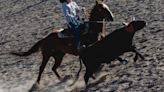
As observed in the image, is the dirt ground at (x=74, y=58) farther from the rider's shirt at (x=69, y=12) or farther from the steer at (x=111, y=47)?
the rider's shirt at (x=69, y=12)

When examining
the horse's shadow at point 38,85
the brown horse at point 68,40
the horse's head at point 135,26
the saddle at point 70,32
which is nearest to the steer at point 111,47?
the horse's head at point 135,26

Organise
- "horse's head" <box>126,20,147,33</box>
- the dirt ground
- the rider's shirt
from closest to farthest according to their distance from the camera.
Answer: "horse's head" <box>126,20,147,33</box> → the dirt ground → the rider's shirt

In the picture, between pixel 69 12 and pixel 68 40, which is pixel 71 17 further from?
pixel 68 40

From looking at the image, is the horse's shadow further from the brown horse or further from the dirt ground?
the brown horse

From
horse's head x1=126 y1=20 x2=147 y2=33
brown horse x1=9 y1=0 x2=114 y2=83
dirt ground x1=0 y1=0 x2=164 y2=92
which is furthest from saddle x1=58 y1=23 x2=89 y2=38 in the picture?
dirt ground x1=0 y1=0 x2=164 y2=92

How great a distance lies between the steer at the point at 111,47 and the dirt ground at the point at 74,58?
0.51 meters

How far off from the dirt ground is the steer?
507 mm

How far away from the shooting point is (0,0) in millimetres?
17984

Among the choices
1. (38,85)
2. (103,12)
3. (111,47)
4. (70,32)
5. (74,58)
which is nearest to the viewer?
(111,47)

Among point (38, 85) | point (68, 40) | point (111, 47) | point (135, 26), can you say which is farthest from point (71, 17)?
point (38, 85)

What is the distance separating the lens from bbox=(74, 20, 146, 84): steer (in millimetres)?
4796

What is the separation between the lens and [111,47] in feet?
16.4

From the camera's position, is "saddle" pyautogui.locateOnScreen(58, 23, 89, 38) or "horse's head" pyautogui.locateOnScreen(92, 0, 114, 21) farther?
"saddle" pyautogui.locateOnScreen(58, 23, 89, 38)

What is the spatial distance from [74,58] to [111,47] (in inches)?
105
